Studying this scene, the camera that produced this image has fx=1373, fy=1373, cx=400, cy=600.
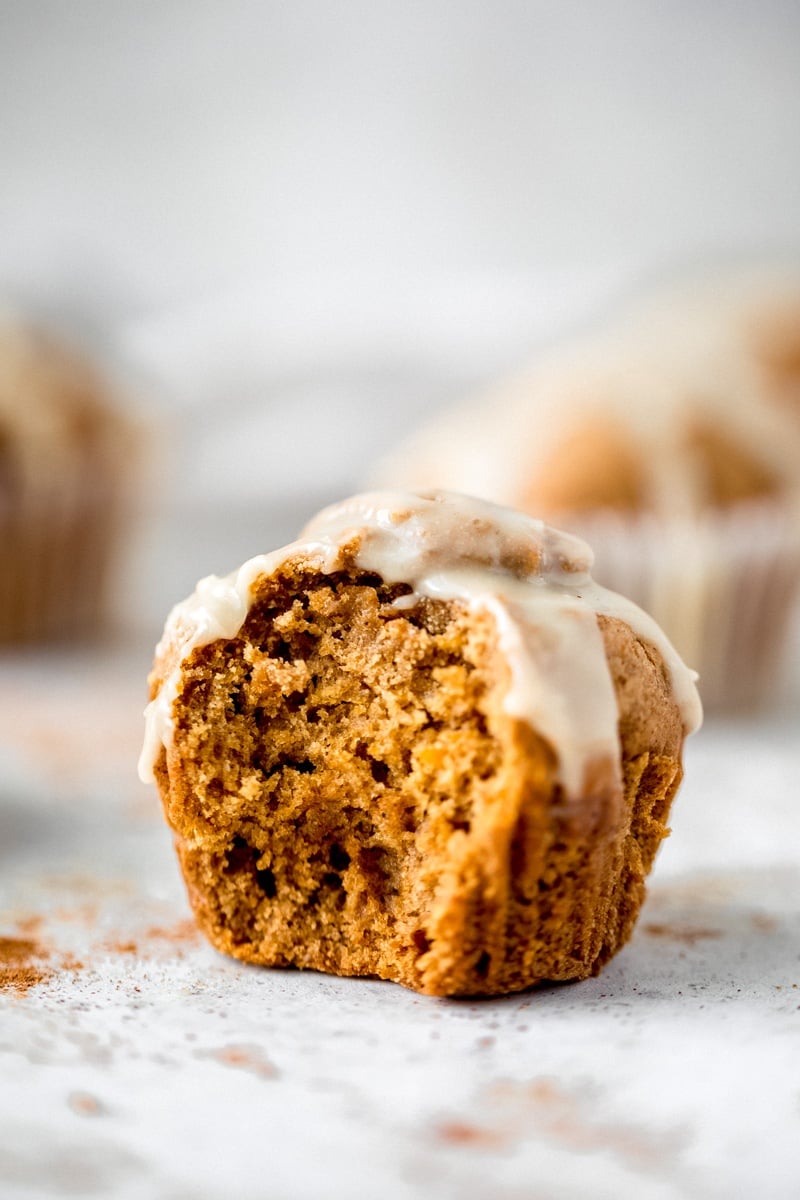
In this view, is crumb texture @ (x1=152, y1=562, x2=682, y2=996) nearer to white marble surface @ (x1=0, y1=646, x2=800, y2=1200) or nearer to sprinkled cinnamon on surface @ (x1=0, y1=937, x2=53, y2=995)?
white marble surface @ (x1=0, y1=646, x2=800, y2=1200)

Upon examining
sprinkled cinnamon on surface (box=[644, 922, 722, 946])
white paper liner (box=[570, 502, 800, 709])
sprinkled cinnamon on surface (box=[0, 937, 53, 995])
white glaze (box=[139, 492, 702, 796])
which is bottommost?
sprinkled cinnamon on surface (box=[644, 922, 722, 946])

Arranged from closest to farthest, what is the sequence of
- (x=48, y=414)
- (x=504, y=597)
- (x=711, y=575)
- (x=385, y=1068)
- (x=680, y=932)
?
(x=385, y=1068) → (x=504, y=597) → (x=680, y=932) → (x=711, y=575) → (x=48, y=414)

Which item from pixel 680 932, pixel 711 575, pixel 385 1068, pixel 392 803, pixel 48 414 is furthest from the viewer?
pixel 48 414

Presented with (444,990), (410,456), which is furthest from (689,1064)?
(410,456)

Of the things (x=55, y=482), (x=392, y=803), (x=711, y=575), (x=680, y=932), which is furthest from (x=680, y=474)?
(x=392, y=803)

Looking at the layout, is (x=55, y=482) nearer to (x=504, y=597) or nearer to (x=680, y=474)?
(x=680, y=474)

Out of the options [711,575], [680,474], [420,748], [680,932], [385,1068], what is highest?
[680,474]

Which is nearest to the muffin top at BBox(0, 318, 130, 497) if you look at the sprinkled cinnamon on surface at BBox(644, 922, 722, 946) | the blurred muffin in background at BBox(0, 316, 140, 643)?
the blurred muffin in background at BBox(0, 316, 140, 643)

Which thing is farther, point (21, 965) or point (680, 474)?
point (680, 474)
